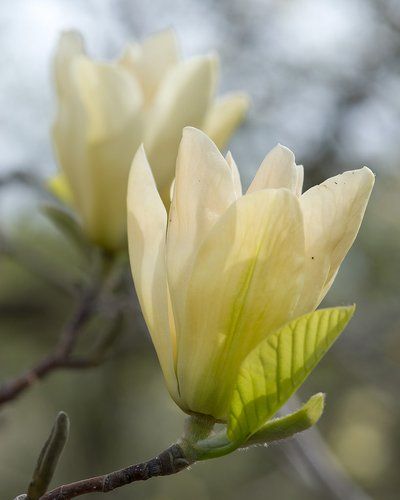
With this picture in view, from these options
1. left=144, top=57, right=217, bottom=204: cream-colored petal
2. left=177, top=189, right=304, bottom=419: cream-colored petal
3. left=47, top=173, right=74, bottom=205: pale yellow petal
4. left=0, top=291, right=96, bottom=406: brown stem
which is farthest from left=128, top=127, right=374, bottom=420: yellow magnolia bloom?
left=47, top=173, right=74, bottom=205: pale yellow petal

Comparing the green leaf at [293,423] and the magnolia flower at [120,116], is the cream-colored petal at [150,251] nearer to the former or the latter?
the green leaf at [293,423]

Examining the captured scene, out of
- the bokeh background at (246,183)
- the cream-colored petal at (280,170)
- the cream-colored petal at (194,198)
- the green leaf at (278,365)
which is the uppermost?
the cream-colored petal at (280,170)

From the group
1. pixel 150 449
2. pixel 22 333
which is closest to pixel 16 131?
pixel 22 333

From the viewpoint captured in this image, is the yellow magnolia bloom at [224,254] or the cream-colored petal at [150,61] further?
the cream-colored petal at [150,61]

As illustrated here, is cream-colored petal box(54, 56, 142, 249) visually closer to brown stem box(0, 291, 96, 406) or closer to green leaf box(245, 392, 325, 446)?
brown stem box(0, 291, 96, 406)

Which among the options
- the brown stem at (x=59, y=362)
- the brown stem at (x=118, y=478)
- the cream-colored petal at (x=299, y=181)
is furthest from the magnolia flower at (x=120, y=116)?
the brown stem at (x=118, y=478)

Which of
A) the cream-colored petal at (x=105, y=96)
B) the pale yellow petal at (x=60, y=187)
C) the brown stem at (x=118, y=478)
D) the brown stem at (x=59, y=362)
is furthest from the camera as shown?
the pale yellow petal at (x=60, y=187)

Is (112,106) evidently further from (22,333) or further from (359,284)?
(359,284)
